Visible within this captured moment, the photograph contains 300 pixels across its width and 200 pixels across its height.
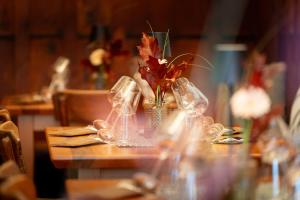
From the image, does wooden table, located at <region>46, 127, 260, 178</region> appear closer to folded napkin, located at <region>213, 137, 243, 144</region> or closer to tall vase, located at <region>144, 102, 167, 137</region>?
folded napkin, located at <region>213, 137, 243, 144</region>

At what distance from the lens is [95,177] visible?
11.7 ft

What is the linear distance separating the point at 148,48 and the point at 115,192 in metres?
1.48

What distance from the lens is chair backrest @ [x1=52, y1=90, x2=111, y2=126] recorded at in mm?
5676

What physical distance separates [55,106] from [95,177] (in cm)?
250

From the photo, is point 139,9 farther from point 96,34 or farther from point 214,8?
point 96,34

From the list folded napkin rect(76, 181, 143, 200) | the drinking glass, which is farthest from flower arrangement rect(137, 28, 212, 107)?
folded napkin rect(76, 181, 143, 200)

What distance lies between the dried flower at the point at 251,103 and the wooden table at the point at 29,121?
3792 millimetres

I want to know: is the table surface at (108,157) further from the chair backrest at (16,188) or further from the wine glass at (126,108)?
the chair backrest at (16,188)

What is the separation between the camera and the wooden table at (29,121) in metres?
6.14

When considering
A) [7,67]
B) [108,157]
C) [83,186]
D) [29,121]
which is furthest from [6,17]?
[83,186]

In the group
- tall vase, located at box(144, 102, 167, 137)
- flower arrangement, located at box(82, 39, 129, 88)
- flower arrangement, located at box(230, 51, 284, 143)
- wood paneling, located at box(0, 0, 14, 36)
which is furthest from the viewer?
wood paneling, located at box(0, 0, 14, 36)

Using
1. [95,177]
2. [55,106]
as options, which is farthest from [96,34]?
[95,177]

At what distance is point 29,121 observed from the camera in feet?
20.3

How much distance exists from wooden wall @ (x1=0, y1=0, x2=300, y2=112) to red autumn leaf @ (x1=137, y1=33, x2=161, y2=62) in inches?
172
